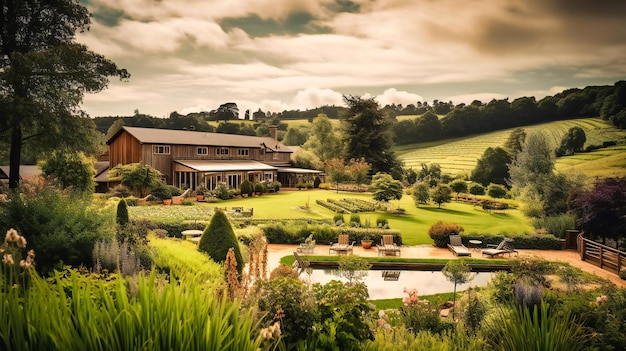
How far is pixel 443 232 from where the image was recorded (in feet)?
47.2

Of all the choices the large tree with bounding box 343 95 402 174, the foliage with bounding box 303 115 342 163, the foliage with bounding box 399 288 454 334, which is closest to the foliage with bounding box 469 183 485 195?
the large tree with bounding box 343 95 402 174

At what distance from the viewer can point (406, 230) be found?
→ 599 inches

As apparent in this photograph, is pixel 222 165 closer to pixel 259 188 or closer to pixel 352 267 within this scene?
pixel 259 188

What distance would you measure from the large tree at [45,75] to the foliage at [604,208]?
15.1 metres

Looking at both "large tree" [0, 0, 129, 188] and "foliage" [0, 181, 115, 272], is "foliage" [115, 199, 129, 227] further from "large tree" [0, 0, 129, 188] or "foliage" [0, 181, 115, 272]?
"large tree" [0, 0, 129, 188]

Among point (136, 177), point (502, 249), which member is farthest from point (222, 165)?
point (502, 249)

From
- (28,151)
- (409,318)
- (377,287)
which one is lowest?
(377,287)

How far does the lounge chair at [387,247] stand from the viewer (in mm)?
12891

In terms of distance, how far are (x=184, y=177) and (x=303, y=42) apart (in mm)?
8256

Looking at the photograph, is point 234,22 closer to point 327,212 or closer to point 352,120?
point 327,212

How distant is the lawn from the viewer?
1378 centimetres

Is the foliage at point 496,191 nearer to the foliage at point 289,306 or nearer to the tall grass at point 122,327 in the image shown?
the foliage at point 289,306

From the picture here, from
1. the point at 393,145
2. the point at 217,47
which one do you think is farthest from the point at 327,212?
the point at 393,145

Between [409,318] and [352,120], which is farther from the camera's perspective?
[352,120]
